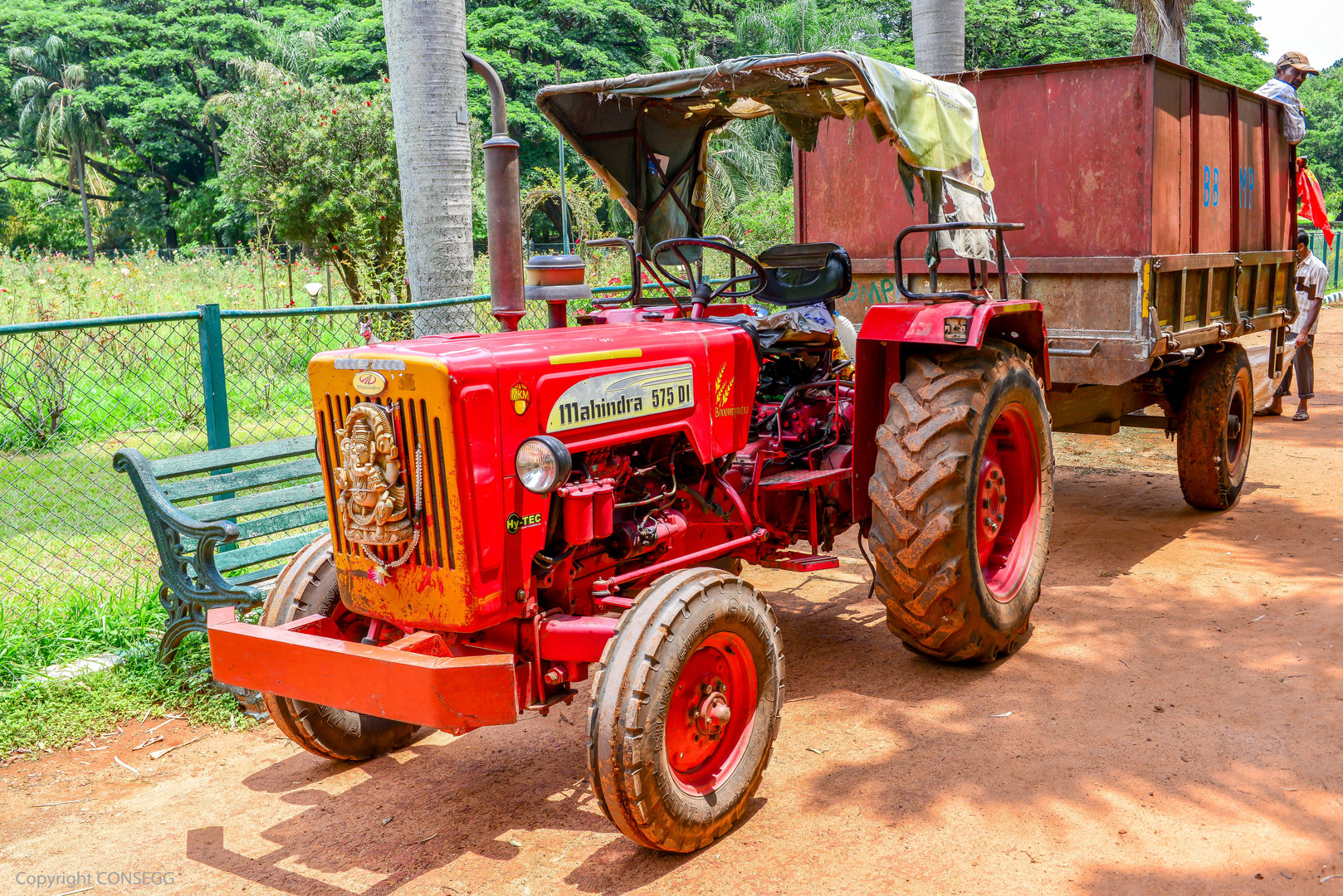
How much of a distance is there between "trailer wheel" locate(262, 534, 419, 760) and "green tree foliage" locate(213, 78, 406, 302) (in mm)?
10907

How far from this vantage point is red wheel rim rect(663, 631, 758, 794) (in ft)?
10.3

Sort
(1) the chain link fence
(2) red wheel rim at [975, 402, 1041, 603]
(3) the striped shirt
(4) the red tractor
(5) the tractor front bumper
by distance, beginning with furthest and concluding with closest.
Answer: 1. (3) the striped shirt
2. (1) the chain link fence
3. (2) red wheel rim at [975, 402, 1041, 603]
4. (4) the red tractor
5. (5) the tractor front bumper

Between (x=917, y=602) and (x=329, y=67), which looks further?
(x=329, y=67)

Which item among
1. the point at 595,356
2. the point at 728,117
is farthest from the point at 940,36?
the point at 595,356

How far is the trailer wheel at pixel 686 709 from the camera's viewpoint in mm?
2850

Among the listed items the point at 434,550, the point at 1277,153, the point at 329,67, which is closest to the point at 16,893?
the point at 434,550

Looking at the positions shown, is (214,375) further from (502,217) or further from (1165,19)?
(1165,19)

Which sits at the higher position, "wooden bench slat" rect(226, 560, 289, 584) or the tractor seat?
the tractor seat

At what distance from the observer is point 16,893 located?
10.1 feet

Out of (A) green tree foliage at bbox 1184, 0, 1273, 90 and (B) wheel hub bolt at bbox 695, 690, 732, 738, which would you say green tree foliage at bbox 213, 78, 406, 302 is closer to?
(B) wheel hub bolt at bbox 695, 690, 732, 738

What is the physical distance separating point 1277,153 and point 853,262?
339cm

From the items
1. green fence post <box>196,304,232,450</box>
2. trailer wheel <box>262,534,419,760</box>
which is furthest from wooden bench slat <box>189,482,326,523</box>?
trailer wheel <box>262,534,419,760</box>

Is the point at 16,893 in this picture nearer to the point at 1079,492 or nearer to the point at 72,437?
the point at 72,437

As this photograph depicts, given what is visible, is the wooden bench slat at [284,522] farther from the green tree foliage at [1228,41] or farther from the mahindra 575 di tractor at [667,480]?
the green tree foliage at [1228,41]
